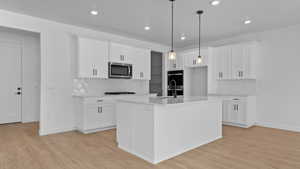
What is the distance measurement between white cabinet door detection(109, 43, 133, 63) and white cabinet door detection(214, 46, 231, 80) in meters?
2.69

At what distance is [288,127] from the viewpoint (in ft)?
14.0

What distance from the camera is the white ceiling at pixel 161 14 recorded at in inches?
121

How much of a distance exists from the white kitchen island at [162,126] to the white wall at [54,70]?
1.92 meters

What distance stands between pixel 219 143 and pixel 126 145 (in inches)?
70.1

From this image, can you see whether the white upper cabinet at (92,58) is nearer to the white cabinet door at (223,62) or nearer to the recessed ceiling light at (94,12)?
the recessed ceiling light at (94,12)

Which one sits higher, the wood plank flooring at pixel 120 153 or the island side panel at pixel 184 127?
the island side panel at pixel 184 127

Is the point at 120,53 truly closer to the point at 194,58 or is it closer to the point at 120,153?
the point at 194,58

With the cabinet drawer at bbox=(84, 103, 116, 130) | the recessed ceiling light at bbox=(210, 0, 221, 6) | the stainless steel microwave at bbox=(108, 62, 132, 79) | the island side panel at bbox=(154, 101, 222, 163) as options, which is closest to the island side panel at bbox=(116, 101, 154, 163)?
the island side panel at bbox=(154, 101, 222, 163)

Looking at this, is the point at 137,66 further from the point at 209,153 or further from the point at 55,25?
the point at 209,153

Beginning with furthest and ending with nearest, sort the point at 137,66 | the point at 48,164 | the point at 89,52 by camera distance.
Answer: the point at 137,66 → the point at 89,52 → the point at 48,164

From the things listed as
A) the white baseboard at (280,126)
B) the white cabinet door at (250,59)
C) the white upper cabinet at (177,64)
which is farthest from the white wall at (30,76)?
the white baseboard at (280,126)

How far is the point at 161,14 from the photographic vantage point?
3572 millimetres

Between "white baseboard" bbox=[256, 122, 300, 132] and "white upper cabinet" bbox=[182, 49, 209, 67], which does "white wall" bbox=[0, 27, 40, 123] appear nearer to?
"white upper cabinet" bbox=[182, 49, 209, 67]

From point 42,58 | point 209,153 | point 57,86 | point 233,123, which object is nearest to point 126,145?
point 209,153
